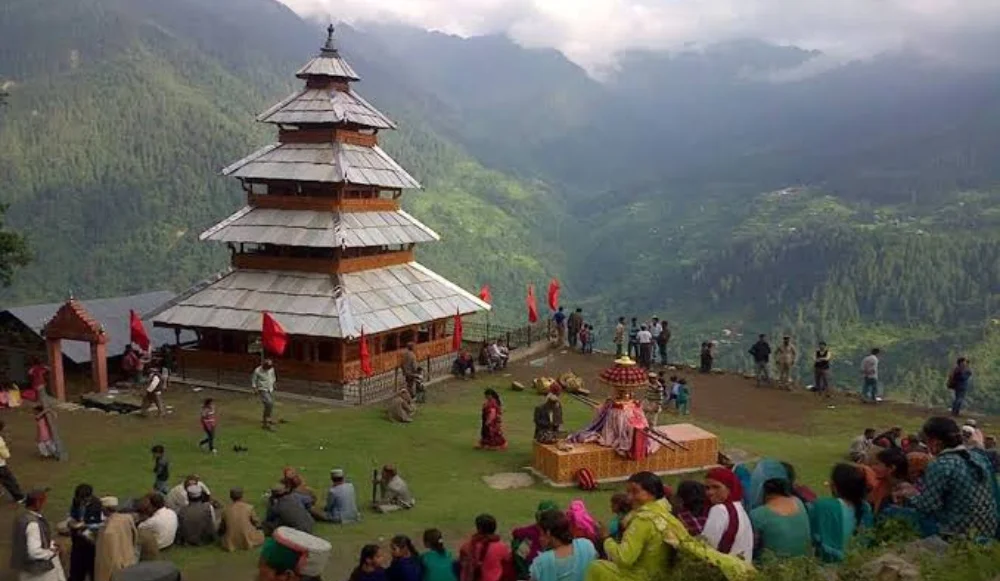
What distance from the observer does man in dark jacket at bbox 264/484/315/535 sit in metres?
12.6

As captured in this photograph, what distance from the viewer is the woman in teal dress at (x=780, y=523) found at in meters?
7.72

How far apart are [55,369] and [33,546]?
49.5ft

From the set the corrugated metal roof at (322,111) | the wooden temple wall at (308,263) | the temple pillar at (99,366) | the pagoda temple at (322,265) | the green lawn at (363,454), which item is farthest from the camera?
the corrugated metal roof at (322,111)

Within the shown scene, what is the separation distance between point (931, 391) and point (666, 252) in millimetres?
92478

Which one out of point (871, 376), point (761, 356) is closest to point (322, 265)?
point (761, 356)

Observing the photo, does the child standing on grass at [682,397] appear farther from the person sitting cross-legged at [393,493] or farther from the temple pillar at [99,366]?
the temple pillar at [99,366]

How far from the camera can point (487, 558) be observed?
9102mm

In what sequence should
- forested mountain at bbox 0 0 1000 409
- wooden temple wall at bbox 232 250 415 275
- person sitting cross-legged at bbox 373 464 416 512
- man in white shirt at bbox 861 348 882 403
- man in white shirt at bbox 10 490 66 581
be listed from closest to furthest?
man in white shirt at bbox 10 490 66 581
person sitting cross-legged at bbox 373 464 416 512
man in white shirt at bbox 861 348 882 403
wooden temple wall at bbox 232 250 415 275
forested mountain at bbox 0 0 1000 409

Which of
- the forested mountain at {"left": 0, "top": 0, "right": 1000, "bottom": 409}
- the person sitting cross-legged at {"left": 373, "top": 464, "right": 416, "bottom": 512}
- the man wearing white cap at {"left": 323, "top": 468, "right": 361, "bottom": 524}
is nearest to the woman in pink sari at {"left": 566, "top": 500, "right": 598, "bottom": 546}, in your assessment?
the man wearing white cap at {"left": 323, "top": 468, "right": 361, "bottom": 524}

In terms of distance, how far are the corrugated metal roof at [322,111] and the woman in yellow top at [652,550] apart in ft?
80.5

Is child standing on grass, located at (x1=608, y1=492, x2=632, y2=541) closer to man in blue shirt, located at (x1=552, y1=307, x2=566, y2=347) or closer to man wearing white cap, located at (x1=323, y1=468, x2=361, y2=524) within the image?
man wearing white cap, located at (x1=323, y1=468, x2=361, y2=524)

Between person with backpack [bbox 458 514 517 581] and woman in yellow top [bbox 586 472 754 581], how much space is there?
2.06 metres

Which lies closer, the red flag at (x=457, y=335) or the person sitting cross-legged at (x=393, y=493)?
the person sitting cross-legged at (x=393, y=493)

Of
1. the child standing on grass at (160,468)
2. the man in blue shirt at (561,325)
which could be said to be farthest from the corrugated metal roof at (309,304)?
the child standing on grass at (160,468)
